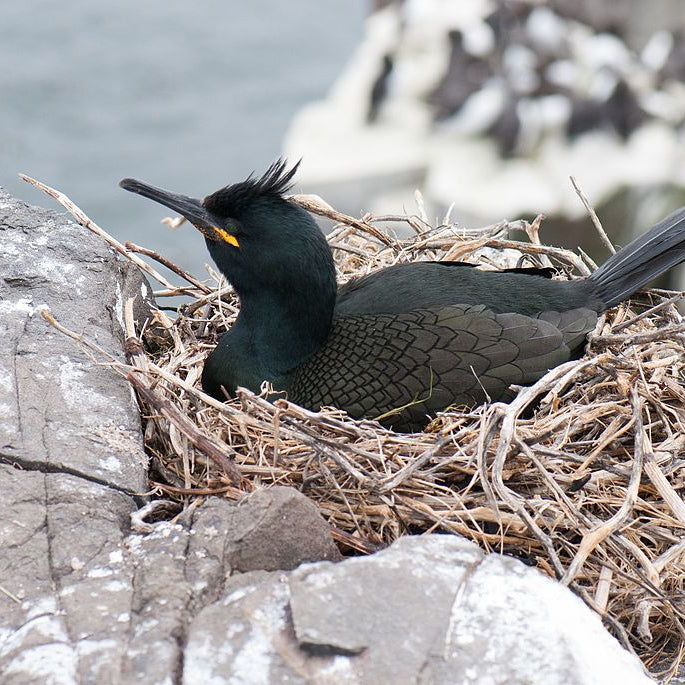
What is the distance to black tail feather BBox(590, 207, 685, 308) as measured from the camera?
4.09 m

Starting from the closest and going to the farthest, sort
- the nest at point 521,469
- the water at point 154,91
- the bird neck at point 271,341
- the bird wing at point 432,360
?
the nest at point 521,469 < the bird wing at point 432,360 < the bird neck at point 271,341 < the water at point 154,91

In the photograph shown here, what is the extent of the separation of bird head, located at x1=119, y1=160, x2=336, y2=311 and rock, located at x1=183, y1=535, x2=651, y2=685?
1.43m

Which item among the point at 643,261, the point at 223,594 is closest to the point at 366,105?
the point at 643,261

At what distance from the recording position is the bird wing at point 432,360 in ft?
12.2

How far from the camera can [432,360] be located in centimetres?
377

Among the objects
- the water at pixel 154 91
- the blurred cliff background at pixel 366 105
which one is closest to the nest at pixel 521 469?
the blurred cliff background at pixel 366 105

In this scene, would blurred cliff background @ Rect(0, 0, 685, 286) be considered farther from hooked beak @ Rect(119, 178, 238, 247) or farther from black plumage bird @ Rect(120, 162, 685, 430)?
hooked beak @ Rect(119, 178, 238, 247)

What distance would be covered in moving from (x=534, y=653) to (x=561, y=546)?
838mm

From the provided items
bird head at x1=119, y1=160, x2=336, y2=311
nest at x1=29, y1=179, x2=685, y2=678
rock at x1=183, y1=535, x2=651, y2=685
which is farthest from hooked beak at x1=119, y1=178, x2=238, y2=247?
rock at x1=183, y1=535, x2=651, y2=685

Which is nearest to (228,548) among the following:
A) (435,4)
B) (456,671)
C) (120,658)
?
(120,658)

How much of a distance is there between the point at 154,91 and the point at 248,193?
34.8ft

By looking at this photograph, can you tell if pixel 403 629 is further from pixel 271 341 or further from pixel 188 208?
pixel 188 208

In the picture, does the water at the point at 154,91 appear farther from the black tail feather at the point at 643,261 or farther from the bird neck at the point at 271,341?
the black tail feather at the point at 643,261

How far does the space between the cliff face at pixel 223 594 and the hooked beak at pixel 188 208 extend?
2.95 feet
